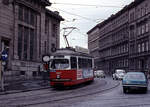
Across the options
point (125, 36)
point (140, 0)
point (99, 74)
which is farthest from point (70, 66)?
point (125, 36)

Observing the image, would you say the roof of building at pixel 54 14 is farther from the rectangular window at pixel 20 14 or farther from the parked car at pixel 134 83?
the parked car at pixel 134 83

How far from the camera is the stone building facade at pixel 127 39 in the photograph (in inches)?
2501

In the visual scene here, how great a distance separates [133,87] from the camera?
68.5 feet

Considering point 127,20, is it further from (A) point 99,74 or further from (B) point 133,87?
(B) point 133,87

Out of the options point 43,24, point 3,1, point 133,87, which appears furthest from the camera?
point 43,24

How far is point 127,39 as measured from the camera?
73.2 metres

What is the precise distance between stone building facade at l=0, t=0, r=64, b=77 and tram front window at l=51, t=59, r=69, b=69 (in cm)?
726

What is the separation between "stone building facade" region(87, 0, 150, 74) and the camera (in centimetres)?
Answer: 6353

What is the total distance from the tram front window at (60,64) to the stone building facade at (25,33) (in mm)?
7258

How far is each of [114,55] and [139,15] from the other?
1798 centimetres

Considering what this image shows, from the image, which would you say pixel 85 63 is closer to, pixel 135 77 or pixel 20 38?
pixel 135 77

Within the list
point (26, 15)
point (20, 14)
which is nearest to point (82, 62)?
point (20, 14)

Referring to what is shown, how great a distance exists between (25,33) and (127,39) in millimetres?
41390

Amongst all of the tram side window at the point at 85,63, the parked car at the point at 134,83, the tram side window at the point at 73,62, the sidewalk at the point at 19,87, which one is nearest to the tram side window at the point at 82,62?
the tram side window at the point at 85,63
